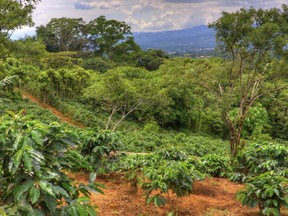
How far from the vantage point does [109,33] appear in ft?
140

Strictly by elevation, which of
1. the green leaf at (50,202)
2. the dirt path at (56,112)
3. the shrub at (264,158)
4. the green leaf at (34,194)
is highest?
the green leaf at (34,194)

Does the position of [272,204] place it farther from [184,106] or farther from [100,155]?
[184,106]

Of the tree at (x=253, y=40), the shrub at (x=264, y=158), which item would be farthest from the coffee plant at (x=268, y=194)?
the tree at (x=253, y=40)

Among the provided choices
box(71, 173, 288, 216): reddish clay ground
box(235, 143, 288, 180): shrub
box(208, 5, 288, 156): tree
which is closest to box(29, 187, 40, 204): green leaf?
box(71, 173, 288, 216): reddish clay ground

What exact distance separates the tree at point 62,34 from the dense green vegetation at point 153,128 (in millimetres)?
11587

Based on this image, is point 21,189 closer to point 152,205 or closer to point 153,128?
point 152,205

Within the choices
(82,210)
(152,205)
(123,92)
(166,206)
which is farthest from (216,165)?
(123,92)

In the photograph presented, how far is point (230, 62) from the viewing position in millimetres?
11977

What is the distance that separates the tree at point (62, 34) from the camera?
43531 millimetres

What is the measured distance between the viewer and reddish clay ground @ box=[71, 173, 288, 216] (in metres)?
4.73

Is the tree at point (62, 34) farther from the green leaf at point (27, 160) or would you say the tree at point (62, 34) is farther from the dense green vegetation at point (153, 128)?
the green leaf at point (27, 160)

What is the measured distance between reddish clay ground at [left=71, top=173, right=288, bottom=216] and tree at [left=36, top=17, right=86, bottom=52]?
41.1 metres

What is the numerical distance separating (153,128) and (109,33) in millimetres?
25467

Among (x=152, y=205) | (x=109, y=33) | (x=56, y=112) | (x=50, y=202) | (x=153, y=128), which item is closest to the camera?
(x=50, y=202)
